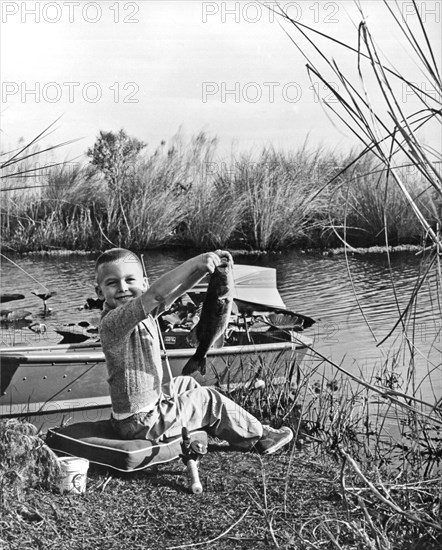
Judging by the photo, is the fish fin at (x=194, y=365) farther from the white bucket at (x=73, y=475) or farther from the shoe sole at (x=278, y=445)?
the white bucket at (x=73, y=475)

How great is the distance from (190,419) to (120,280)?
0.74 m

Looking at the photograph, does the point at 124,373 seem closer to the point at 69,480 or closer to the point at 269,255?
the point at 69,480

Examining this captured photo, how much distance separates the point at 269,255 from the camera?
17.4 m

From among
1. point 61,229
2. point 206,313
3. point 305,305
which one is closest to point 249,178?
point 61,229

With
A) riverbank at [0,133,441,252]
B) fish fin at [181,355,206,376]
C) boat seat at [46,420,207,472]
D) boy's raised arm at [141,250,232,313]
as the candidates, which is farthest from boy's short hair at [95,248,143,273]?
riverbank at [0,133,441,252]

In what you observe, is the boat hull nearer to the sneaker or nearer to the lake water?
the lake water

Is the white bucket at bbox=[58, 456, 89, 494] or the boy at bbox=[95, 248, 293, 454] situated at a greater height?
the boy at bbox=[95, 248, 293, 454]

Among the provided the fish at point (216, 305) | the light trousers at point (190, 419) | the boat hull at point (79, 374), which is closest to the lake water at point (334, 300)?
the boat hull at point (79, 374)

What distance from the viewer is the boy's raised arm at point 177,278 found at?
3.73 metres

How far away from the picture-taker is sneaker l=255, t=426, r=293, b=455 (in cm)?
443

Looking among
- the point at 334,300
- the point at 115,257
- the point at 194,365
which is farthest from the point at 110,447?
the point at 334,300

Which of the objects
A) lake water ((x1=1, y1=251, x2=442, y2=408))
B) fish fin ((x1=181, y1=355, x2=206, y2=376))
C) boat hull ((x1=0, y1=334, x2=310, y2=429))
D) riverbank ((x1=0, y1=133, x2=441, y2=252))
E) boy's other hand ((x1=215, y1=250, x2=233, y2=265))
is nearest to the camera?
boy's other hand ((x1=215, y1=250, x2=233, y2=265))

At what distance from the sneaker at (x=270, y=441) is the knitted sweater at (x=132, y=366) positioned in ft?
2.09

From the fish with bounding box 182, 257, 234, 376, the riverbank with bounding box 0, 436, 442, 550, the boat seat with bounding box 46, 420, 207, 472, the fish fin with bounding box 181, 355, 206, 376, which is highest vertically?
the fish with bounding box 182, 257, 234, 376
